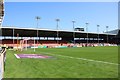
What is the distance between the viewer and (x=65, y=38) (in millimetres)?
139500

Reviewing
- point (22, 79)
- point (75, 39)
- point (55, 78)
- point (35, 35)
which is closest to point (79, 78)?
point (55, 78)

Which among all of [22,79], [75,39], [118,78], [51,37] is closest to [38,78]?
[22,79]

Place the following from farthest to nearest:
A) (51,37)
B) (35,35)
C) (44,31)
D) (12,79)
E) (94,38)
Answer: (94,38)
(51,37)
(35,35)
(44,31)
(12,79)

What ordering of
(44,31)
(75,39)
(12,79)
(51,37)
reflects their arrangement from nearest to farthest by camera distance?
(12,79) → (44,31) → (51,37) → (75,39)

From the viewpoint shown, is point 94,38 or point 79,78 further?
point 94,38

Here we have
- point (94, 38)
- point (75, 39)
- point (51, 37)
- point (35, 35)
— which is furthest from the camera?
point (94, 38)

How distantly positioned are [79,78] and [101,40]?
5532 inches

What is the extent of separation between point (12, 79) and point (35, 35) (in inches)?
4312

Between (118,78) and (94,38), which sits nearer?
(118,78)

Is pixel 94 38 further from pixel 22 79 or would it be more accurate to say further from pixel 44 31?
pixel 22 79

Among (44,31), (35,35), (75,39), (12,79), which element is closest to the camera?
(12,79)

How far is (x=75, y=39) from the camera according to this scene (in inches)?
5615

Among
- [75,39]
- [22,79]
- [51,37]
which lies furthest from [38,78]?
[75,39]

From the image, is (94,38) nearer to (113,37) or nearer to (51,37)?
(113,37)
